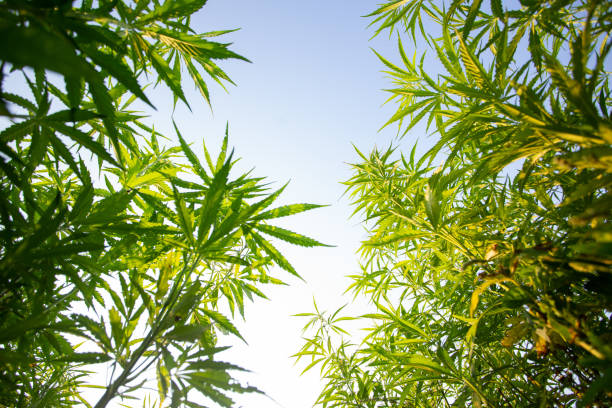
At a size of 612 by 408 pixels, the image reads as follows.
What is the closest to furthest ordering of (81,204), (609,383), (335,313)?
(609,383)
(81,204)
(335,313)

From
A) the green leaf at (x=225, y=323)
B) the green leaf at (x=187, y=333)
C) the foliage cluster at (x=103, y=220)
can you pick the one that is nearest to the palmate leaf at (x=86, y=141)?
the foliage cluster at (x=103, y=220)

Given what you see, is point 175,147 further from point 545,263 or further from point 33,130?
point 545,263

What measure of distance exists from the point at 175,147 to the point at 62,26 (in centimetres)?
165

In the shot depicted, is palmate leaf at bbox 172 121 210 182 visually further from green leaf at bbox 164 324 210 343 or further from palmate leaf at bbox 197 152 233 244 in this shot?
green leaf at bbox 164 324 210 343

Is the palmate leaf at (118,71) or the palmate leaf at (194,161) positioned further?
the palmate leaf at (194,161)

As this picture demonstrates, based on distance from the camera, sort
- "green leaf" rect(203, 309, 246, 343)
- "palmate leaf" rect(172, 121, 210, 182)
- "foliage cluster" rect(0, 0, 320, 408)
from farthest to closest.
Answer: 1. "palmate leaf" rect(172, 121, 210, 182)
2. "green leaf" rect(203, 309, 246, 343)
3. "foliage cluster" rect(0, 0, 320, 408)

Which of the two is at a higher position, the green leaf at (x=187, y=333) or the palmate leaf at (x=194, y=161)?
the palmate leaf at (x=194, y=161)

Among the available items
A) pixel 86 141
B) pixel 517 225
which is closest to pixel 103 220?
pixel 86 141

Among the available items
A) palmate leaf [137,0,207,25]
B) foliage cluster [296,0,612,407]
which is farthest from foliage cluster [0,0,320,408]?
foliage cluster [296,0,612,407]

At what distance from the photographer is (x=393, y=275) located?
101 inches

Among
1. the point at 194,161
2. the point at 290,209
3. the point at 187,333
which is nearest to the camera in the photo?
the point at 187,333

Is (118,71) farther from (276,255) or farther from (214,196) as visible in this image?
(276,255)

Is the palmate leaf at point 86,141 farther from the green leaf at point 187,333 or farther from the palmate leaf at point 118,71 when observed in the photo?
the green leaf at point 187,333

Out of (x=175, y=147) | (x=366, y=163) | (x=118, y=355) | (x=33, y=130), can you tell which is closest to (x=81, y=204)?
(x=33, y=130)
